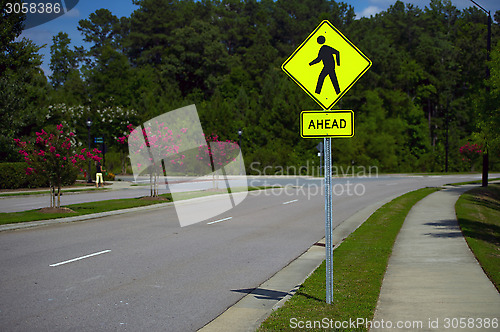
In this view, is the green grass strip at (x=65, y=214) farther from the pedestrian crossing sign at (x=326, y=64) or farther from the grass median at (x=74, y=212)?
the pedestrian crossing sign at (x=326, y=64)

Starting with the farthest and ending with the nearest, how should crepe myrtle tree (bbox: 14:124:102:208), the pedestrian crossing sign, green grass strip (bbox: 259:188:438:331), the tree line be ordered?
the tree line
crepe myrtle tree (bbox: 14:124:102:208)
the pedestrian crossing sign
green grass strip (bbox: 259:188:438:331)

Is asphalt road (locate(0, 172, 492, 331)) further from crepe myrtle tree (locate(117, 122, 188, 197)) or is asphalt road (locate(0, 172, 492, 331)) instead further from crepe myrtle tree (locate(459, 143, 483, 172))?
crepe myrtle tree (locate(459, 143, 483, 172))

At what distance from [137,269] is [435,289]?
534cm

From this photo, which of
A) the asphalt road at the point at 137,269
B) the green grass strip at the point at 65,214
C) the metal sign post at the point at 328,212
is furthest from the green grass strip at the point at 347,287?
the green grass strip at the point at 65,214

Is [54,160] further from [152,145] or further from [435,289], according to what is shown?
[435,289]

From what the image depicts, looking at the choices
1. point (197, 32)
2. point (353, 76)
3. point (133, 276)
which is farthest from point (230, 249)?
point (197, 32)

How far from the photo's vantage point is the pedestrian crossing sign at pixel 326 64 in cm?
677

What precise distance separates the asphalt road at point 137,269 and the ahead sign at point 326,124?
2823 mm

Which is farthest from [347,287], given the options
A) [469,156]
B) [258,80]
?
[258,80]

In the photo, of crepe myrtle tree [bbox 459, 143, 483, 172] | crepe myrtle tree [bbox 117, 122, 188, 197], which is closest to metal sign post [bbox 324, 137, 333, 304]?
crepe myrtle tree [bbox 117, 122, 188, 197]

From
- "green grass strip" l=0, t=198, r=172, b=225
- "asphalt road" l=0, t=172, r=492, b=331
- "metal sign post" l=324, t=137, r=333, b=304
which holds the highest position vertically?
"metal sign post" l=324, t=137, r=333, b=304

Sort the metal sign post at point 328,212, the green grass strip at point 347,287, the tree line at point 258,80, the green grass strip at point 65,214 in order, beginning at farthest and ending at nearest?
the tree line at point 258,80
the green grass strip at point 65,214
the metal sign post at point 328,212
the green grass strip at point 347,287

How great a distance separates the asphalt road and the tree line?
25635mm

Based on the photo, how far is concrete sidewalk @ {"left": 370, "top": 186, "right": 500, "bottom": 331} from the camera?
613 cm
